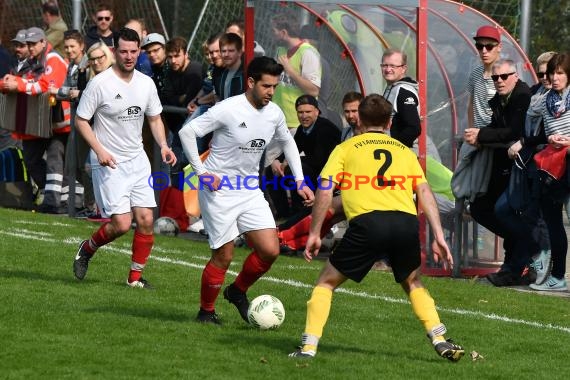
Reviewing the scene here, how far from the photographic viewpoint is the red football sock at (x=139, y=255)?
11391 mm

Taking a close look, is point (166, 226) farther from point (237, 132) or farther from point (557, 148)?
point (237, 132)

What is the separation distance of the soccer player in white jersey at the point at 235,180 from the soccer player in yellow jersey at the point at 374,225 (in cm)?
128

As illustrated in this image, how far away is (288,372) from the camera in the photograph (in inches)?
321

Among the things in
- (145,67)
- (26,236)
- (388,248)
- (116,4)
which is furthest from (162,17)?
(388,248)

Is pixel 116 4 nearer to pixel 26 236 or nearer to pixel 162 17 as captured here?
pixel 162 17

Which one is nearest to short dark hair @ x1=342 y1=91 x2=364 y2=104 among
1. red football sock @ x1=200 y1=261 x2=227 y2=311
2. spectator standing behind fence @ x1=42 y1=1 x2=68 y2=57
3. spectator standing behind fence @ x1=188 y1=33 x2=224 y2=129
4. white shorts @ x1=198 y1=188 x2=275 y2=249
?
spectator standing behind fence @ x1=188 y1=33 x2=224 y2=129

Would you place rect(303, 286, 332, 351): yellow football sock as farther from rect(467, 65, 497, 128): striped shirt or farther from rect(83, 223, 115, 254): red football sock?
rect(467, 65, 497, 128): striped shirt

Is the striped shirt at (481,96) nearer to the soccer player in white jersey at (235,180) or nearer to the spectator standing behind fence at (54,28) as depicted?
the soccer player in white jersey at (235,180)

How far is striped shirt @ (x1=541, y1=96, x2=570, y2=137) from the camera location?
1205cm

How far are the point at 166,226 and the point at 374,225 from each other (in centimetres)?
763

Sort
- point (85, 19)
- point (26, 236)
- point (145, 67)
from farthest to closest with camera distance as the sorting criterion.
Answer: point (85, 19) → point (145, 67) → point (26, 236)

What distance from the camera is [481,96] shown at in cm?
1314

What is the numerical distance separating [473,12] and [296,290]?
4.38 metres

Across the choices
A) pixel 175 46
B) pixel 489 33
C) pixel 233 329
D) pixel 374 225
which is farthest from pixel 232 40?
pixel 374 225
